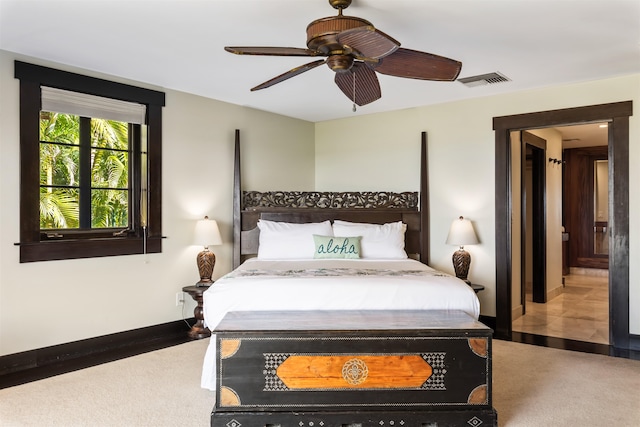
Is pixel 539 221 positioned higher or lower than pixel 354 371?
higher

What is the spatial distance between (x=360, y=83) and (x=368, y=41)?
784mm

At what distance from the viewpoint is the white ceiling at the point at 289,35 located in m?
2.79

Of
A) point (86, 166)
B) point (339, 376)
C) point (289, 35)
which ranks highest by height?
point (289, 35)

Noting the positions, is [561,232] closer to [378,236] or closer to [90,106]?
[378,236]

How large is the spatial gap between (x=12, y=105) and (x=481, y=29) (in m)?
3.54

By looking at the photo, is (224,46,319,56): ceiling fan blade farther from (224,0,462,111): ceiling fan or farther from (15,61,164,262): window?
(15,61,164,262): window

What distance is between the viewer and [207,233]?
468 centimetres

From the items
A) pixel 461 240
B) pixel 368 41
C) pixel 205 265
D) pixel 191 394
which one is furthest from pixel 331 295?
pixel 461 240

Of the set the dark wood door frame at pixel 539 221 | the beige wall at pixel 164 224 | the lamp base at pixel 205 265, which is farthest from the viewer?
the dark wood door frame at pixel 539 221

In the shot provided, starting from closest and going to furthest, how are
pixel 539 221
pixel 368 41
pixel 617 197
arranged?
1. pixel 368 41
2. pixel 617 197
3. pixel 539 221

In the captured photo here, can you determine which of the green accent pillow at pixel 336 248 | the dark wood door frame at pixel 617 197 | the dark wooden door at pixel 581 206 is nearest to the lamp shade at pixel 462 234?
the green accent pillow at pixel 336 248

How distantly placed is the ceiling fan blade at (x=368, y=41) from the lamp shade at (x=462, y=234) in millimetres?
2857

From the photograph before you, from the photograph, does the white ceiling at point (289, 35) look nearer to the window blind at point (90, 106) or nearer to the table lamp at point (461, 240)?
the window blind at point (90, 106)

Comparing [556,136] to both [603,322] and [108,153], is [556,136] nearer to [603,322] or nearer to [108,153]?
[603,322]
